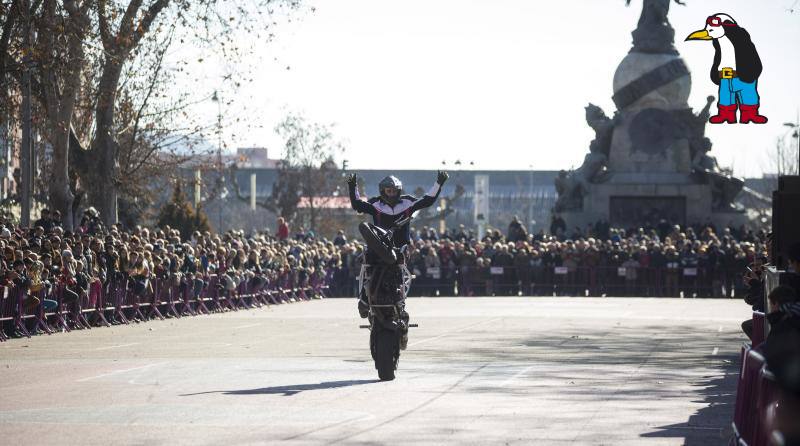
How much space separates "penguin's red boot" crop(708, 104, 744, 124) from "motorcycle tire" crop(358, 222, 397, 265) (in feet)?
60.2

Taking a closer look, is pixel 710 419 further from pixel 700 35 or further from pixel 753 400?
pixel 700 35

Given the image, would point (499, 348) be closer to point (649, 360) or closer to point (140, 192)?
point (649, 360)

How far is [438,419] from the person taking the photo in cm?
1291

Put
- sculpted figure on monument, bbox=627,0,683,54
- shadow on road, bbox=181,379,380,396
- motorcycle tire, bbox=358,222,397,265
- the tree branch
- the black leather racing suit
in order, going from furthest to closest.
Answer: sculpted figure on monument, bbox=627,0,683,54, the tree branch, the black leather racing suit, motorcycle tire, bbox=358,222,397,265, shadow on road, bbox=181,379,380,396

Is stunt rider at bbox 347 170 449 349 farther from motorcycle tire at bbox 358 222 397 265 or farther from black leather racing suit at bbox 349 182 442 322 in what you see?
motorcycle tire at bbox 358 222 397 265

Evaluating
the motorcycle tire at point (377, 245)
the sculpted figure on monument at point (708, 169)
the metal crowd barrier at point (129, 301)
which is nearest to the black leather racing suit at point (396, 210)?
the motorcycle tire at point (377, 245)

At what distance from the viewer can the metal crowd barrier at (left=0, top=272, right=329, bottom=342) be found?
83.4 ft

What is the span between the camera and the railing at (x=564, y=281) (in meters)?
49.1

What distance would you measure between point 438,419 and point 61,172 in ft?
83.8

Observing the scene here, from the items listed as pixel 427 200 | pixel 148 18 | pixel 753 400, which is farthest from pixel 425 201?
pixel 148 18

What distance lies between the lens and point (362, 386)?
15969 millimetres

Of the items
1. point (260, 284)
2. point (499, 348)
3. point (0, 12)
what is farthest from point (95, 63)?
point (499, 348)

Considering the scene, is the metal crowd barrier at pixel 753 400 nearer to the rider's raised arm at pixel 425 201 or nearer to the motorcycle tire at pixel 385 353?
the motorcycle tire at pixel 385 353

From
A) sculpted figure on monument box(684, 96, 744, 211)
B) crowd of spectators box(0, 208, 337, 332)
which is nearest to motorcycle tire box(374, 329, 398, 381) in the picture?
crowd of spectators box(0, 208, 337, 332)
